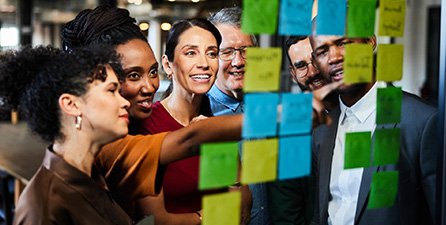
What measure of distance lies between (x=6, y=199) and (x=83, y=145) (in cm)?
152

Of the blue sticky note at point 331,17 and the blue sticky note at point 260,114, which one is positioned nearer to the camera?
the blue sticky note at point 260,114

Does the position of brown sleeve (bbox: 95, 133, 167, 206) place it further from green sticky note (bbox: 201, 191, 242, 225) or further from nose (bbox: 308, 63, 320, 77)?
nose (bbox: 308, 63, 320, 77)

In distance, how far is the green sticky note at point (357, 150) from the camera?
1339mm

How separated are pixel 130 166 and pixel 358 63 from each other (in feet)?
2.16

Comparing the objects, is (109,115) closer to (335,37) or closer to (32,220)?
(32,220)

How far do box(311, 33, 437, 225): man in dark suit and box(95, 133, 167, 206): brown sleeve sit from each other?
476 millimetres

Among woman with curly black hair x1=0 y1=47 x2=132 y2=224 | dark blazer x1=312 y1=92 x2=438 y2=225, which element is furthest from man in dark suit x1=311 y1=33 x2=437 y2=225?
woman with curly black hair x1=0 y1=47 x2=132 y2=224

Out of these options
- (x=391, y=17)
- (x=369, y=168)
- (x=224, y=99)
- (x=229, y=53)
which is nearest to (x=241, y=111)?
(x=224, y=99)

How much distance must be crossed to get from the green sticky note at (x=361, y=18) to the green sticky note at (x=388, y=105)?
176 millimetres

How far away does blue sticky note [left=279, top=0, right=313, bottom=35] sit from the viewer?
1.14m

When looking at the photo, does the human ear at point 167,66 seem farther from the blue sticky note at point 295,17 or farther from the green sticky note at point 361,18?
the green sticky note at point 361,18

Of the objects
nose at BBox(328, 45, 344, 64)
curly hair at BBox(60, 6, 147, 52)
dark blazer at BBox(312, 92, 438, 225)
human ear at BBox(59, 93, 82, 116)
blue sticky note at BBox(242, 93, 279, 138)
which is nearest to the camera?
human ear at BBox(59, 93, 82, 116)

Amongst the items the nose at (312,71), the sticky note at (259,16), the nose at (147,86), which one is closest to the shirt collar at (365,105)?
the nose at (312,71)

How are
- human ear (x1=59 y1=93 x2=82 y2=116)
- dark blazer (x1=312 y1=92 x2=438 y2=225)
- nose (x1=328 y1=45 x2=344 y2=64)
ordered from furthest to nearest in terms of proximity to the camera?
dark blazer (x1=312 y1=92 x2=438 y2=225)
nose (x1=328 y1=45 x2=344 y2=64)
human ear (x1=59 y1=93 x2=82 y2=116)
